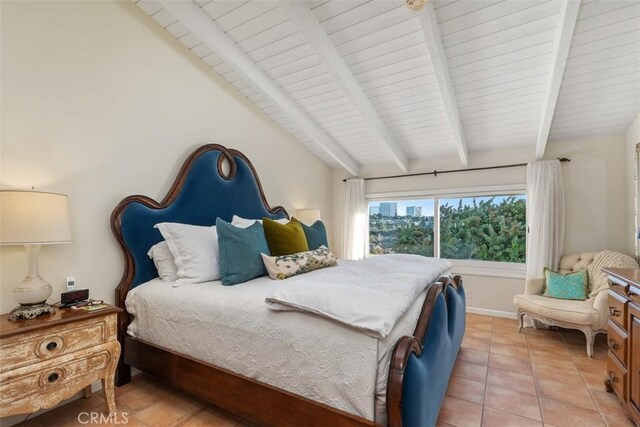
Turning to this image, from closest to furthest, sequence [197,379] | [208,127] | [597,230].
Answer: [197,379]
[208,127]
[597,230]

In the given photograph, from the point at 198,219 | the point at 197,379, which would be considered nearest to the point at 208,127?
the point at 198,219

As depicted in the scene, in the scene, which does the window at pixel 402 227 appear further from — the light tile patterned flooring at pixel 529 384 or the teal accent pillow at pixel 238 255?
the teal accent pillow at pixel 238 255

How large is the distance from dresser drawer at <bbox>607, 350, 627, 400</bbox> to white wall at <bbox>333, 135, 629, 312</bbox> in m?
1.73

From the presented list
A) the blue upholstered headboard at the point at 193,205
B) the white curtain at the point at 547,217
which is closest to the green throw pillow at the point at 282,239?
the blue upholstered headboard at the point at 193,205

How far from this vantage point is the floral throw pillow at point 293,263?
86.9 inches

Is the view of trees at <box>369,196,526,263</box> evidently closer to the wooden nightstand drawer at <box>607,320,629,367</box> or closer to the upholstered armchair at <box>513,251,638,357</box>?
the upholstered armchair at <box>513,251,638,357</box>

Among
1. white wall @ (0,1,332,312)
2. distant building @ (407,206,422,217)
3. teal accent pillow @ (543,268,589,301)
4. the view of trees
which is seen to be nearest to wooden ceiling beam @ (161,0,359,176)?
white wall @ (0,1,332,312)

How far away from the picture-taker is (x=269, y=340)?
150 cm

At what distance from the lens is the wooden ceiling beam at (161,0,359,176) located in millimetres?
2322

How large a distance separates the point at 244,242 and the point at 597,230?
12.1 feet

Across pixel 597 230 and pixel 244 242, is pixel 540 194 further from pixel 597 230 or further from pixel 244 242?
pixel 244 242

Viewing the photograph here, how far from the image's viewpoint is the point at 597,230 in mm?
3307

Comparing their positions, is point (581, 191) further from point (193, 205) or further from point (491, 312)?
point (193, 205)

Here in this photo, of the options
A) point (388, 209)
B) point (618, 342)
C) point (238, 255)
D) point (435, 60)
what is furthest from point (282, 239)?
point (388, 209)
